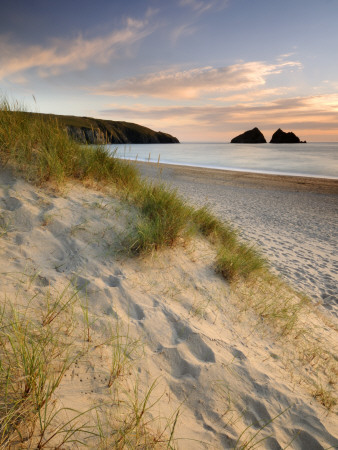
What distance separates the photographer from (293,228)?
27.9 ft

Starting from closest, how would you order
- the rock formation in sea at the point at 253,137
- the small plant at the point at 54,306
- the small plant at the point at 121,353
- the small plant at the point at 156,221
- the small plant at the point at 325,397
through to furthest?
the small plant at the point at 121,353 → the small plant at the point at 54,306 → the small plant at the point at 325,397 → the small plant at the point at 156,221 → the rock formation in sea at the point at 253,137

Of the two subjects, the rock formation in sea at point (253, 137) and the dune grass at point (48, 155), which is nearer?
the dune grass at point (48, 155)

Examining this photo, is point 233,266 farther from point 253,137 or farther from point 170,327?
point 253,137

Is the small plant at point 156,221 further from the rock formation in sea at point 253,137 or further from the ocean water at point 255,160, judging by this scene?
the rock formation in sea at point 253,137

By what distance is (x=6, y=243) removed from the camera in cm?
255

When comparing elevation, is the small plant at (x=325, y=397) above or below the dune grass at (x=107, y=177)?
below

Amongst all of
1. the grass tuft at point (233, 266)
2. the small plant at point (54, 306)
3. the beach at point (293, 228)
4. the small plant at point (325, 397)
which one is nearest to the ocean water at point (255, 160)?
the grass tuft at point (233, 266)

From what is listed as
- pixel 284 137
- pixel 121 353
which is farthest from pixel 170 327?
pixel 284 137

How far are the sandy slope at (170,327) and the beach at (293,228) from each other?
1.45m

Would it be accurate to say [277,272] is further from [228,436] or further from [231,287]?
[228,436]

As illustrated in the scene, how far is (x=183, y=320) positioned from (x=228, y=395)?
737 mm

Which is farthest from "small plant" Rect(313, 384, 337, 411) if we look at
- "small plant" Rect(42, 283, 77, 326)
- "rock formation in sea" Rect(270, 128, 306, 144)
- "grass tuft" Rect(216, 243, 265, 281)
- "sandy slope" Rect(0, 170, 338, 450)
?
"rock formation in sea" Rect(270, 128, 306, 144)

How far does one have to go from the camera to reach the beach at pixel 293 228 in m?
5.27

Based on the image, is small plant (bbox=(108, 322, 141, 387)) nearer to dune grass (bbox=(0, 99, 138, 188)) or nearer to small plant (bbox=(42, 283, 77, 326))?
small plant (bbox=(42, 283, 77, 326))
